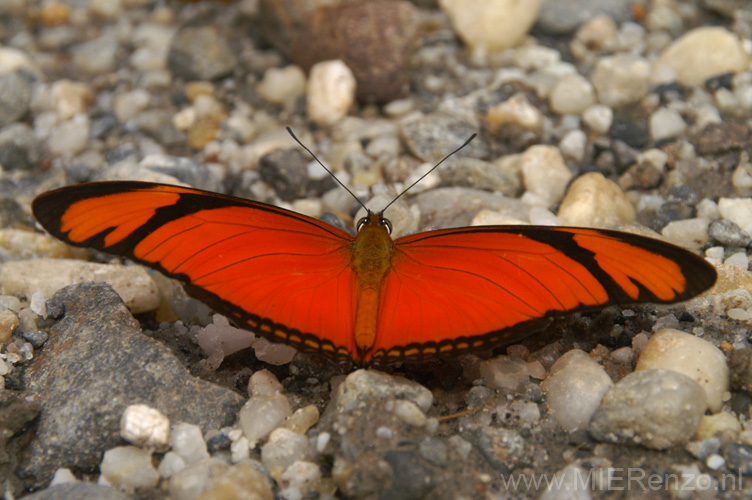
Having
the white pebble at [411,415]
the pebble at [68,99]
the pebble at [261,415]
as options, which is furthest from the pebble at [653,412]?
the pebble at [68,99]

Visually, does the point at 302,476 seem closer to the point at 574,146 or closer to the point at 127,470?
the point at 127,470

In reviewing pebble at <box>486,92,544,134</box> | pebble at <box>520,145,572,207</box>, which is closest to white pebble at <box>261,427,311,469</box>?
pebble at <box>520,145,572,207</box>

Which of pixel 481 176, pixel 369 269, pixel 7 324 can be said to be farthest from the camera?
pixel 481 176

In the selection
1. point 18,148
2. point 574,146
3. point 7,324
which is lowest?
point 7,324

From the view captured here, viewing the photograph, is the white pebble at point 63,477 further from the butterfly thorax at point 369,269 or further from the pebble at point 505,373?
the pebble at point 505,373

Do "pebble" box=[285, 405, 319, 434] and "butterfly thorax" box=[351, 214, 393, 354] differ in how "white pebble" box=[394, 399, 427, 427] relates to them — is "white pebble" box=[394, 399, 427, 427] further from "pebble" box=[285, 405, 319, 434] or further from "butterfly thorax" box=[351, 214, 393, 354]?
"pebble" box=[285, 405, 319, 434]

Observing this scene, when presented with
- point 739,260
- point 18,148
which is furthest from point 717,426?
point 18,148
